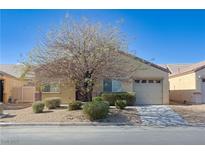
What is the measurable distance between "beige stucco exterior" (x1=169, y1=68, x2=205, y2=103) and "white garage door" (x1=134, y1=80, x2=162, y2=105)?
3.14 m

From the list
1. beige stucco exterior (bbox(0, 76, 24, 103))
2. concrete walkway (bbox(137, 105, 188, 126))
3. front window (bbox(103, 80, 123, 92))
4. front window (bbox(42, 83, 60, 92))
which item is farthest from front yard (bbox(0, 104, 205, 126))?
beige stucco exterior (bbox(0, 76, 24, 103))

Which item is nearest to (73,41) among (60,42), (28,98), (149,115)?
(60,42)

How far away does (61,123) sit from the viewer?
16.1m

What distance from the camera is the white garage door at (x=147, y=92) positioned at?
87.9ft

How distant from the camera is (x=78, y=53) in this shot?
18297 mm

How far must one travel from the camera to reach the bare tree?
18281 millimetres

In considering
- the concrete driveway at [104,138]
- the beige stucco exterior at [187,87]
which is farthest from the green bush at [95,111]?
the beige stucco exterior at [187,87]

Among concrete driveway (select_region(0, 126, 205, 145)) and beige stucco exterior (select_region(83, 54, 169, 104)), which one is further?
beige stucco exterior (select_region(83, 54, 169, 104))

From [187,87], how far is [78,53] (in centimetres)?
1492

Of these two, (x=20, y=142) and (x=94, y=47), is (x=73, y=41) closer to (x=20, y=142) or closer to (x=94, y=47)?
(x=94, y=47)

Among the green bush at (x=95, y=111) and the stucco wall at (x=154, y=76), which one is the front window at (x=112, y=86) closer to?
the stucco wall at (x=154, y=76)

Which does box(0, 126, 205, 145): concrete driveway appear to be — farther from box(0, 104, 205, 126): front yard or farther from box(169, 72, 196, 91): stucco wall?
box(169, 72, 196, 91): stucco wall

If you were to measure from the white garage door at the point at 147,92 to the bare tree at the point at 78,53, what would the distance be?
795 cm

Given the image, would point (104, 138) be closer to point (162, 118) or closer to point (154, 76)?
point (162, 118)
